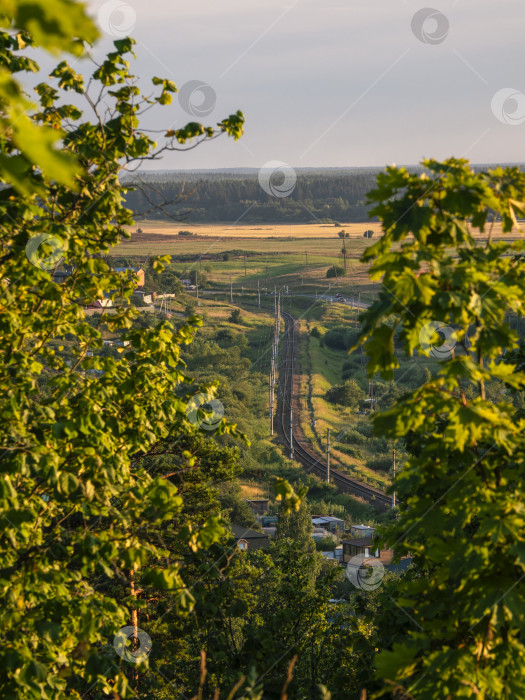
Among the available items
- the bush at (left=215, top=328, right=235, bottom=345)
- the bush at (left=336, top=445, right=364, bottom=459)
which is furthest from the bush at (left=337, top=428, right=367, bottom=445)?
the bush at (left=215, top=328, right=235, bottom=345)

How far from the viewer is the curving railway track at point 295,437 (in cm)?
5653

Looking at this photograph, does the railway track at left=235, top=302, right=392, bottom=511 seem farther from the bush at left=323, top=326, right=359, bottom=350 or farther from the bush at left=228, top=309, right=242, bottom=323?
the bush at left=228, top=309, right=242, bottom=323

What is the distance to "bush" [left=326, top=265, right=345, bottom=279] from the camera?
450 feet

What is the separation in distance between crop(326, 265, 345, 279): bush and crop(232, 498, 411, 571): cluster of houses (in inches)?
3472

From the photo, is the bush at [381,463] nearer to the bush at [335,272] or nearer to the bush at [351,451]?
the bush at [351,451]

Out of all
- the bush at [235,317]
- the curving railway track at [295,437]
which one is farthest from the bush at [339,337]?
the bush at [235,317]

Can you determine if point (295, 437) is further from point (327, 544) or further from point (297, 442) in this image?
point (327, 544)

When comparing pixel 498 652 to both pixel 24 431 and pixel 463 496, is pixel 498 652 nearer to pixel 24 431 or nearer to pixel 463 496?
pixel 463 496

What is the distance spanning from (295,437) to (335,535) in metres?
23.7

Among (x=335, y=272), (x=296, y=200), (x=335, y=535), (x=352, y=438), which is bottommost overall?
(x=335, y=535)

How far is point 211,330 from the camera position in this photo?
106 m

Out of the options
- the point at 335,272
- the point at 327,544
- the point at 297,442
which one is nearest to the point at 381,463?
the point at 297,442

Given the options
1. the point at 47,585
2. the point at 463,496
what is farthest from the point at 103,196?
the point at 463,496

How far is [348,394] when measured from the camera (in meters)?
79.8
